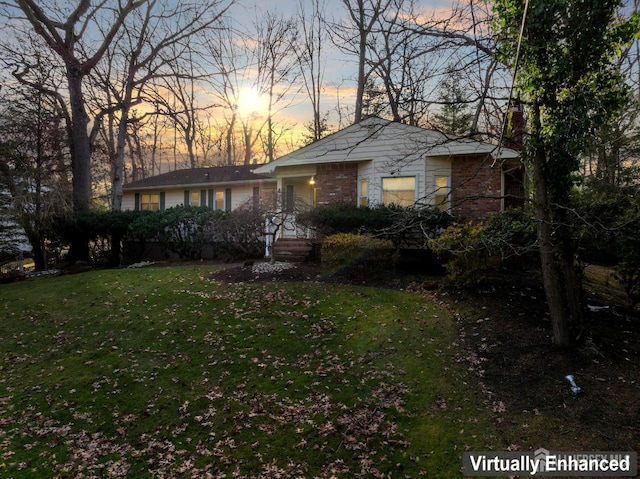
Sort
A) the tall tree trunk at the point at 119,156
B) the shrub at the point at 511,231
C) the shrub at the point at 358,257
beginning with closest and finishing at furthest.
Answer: the shrub at the point at 511,231
the shrub at the point at 358,257
the tall tree trunk at the point at 119,156

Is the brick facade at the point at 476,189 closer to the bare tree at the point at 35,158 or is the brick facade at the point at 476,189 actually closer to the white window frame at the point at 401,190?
the white window frame at the point at 401,190

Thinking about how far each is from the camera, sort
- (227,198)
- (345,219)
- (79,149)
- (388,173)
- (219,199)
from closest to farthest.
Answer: (345,219), (388,173), (79,149), (227,198), (219,199)

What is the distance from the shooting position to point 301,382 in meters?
5.09

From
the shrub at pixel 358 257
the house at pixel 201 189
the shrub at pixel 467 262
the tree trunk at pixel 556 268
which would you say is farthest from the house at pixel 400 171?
the tree trunk at pixel 556 268

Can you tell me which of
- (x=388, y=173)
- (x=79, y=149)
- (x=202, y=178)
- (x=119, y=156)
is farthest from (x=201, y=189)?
(x=388, y=173)

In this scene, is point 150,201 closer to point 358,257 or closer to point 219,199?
point 219,199

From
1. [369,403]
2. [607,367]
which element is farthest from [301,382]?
[607,367]

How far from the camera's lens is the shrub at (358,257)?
982 cm

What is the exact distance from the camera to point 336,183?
14.2m

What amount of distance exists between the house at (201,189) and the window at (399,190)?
6.93 meters

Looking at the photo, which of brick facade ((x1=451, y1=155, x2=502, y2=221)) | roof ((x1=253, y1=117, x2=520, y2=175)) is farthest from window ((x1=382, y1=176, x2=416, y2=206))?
brick facade ((x1=451, y1=155, x2=502, y2=221))

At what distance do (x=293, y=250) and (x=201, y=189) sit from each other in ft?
37.4

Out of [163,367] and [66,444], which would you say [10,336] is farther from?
[66,444]

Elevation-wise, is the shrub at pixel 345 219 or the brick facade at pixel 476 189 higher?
the brick facade at pixel 476 189
